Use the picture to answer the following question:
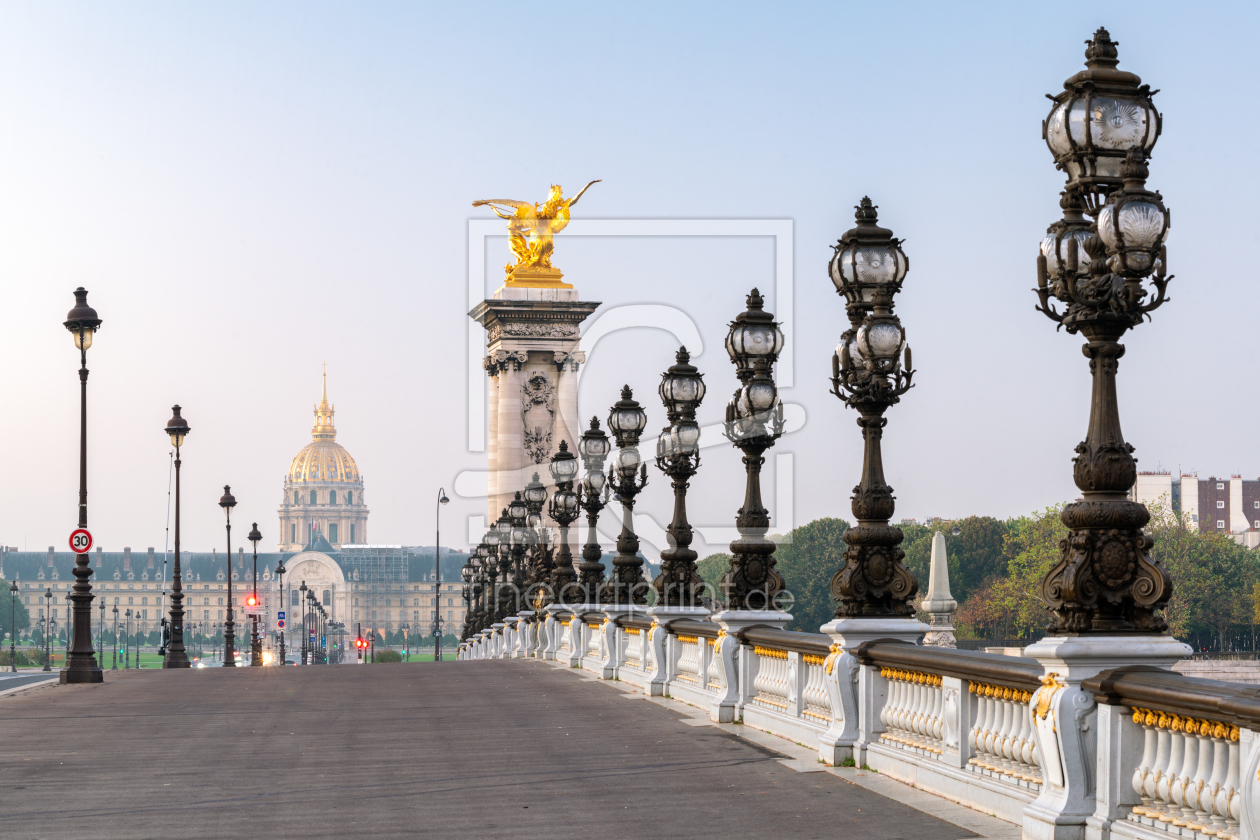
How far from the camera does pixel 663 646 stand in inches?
981

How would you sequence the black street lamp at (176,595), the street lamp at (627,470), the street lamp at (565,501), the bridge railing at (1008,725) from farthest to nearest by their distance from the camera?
the black street lamp at (176,595) → the street lamp at (565,501) → the street lamp at (627,470) → the bridge railing at (1008,725)

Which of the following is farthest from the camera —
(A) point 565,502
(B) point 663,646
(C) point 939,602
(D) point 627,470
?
(C) point 939,602

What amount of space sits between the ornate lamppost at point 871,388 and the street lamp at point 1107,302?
444 cm

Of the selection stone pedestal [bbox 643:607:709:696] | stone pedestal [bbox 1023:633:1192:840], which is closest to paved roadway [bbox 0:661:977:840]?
stone pedestal [bbox 643:607:709:696]

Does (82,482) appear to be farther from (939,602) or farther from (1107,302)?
(1107,302)

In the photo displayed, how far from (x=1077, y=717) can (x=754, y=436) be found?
10345 millimetres

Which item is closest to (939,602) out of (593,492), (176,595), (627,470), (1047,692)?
(593,492)

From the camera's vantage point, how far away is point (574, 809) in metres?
13.3

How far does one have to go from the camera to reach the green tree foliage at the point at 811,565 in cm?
14638

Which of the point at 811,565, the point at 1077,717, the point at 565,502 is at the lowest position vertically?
the point at 811,565

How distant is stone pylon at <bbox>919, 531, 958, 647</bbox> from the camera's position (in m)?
43.7

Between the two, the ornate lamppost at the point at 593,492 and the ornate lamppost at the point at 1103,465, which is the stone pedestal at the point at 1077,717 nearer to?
the ornate lamppost at the point at 1103,465

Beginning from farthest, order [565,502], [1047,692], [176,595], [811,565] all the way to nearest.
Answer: [811,565]
[176,595]
[565,502]
[1047,692]

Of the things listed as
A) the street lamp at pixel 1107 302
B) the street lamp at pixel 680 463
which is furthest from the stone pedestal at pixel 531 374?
the street lamp at pixel 1107 302
